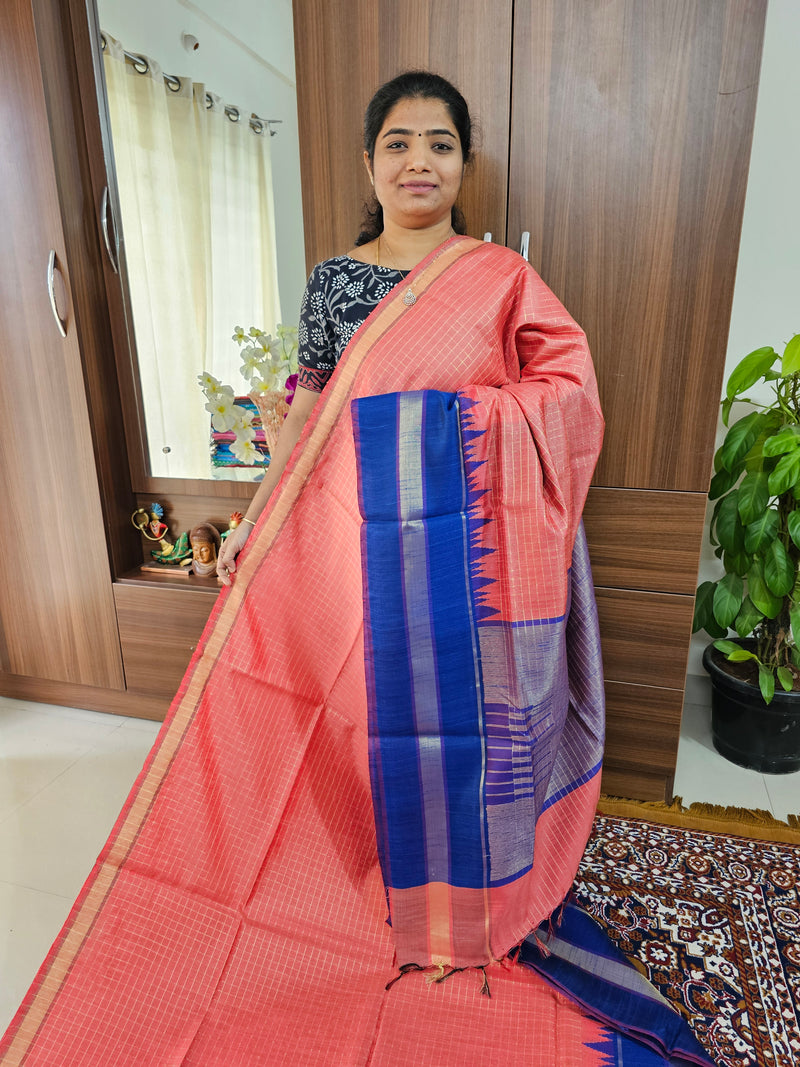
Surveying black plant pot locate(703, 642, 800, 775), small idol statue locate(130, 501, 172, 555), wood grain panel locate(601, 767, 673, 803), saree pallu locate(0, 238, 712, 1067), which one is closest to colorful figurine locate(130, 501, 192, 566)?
small idol statue locate(130, 501, 172, 555)

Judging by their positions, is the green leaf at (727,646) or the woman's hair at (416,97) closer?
the woman's hair at (416,97)

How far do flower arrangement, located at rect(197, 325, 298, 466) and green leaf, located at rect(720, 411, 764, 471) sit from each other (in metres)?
1.11

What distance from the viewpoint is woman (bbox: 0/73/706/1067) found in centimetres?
99

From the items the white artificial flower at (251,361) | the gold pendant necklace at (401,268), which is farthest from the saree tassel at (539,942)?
the white artificial flower at (251,361)

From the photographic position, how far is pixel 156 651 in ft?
6.54

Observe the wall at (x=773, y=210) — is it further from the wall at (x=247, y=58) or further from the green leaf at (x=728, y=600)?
the wall at (x=247, y=58)

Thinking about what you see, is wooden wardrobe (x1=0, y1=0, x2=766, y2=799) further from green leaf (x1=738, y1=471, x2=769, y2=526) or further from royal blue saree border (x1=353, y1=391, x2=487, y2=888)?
royal blue saree border (x1=353, y1=391, x2=487, y2=888)

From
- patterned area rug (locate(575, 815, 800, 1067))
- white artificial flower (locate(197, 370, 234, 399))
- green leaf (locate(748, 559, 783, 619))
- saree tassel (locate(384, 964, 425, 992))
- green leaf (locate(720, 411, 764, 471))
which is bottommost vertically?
patterned area rug (locate(575, 815, 800, 1067))

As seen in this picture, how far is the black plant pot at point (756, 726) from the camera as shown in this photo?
1.73m

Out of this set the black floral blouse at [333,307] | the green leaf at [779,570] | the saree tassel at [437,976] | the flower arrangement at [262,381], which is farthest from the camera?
the flower arrangement at [262,381]

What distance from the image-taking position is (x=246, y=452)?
1.92 meters

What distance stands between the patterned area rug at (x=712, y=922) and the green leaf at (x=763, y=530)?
0.68 metres

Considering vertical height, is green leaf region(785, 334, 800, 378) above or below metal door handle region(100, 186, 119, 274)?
below

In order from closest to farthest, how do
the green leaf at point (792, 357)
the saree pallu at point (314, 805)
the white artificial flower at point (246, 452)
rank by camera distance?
the saree pallu at point (314, 805) < the green leaf at point (792, 357) < the white artificial flower at point (246, 452)
